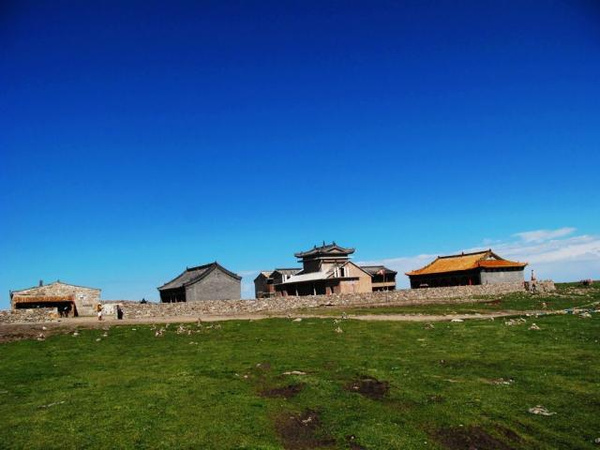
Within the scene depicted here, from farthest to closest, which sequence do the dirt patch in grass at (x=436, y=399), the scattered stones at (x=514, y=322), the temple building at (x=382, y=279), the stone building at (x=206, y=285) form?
the temple building at (x=382, y=279) < the stone building at (x=206, y=285) < the scattered stones at (x=514, y=322) < the dirt patch in grass at (x=436, y=399)

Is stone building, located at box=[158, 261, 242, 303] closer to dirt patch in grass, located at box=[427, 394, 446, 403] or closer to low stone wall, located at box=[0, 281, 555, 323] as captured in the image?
low stone wall, located at box=[0, 281, 555, 323]

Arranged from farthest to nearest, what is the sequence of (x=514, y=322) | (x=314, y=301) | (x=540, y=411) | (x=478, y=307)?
(x=314, y=301), (x=478, y=307), (x=514, y=322), (x=540, y=411)

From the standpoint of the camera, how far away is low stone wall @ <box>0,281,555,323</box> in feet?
152

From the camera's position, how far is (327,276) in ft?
269

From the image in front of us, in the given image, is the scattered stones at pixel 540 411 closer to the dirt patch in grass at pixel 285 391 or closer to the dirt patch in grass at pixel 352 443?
the dirt patch in grass at pixel 352 443

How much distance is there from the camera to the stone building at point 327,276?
80.6 m

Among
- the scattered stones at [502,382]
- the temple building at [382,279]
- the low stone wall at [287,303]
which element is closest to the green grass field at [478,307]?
the low stone wall at [287,303]

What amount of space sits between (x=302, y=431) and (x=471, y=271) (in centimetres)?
7453

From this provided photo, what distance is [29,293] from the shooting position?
209 ft

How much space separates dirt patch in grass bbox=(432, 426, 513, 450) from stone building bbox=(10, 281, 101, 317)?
5832cm

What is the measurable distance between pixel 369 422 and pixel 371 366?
700 centimetres

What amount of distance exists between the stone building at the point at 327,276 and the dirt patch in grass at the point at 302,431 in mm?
65514

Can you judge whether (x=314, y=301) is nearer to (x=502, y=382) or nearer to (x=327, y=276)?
(x=327, y=276)

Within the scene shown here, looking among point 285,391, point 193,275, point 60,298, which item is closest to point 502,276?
point 193,275
